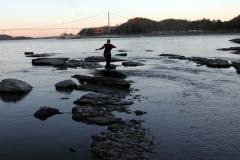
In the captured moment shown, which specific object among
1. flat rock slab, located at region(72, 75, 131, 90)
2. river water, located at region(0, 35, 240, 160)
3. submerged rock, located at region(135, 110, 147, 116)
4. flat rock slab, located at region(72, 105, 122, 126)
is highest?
flat rock slab, located at region(72, 75, 131, 90)

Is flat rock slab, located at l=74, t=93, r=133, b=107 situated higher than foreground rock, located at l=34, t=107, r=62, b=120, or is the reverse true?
flat rock slab, located at l=74, t=93, r=133, b=107

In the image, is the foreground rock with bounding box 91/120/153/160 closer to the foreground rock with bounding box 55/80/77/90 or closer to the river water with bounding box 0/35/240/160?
the river water with bounding box 0/35/240/160

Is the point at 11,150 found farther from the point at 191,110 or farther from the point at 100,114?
the point at 191,110

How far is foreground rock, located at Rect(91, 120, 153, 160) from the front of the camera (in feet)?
45.9

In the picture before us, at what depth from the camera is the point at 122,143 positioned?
49.8 ft

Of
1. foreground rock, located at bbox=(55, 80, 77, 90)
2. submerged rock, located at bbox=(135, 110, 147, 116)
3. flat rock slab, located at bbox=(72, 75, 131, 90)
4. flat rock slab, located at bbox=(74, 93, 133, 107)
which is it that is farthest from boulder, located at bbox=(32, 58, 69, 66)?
submerged rock, located at bbox=(135, 110, 147, 116)

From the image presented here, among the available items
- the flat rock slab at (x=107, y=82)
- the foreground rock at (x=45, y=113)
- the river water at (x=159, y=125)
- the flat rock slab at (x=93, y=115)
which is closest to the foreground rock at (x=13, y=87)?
the river water at (x=159, y=125)

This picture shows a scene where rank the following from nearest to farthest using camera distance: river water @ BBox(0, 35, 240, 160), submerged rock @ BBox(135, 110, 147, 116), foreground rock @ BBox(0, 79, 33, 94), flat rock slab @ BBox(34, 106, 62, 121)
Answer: river water @ BBox(0, 35, 240, 160)
flat rock slab @ BBox(34, 106, 62, 121)
submerged rock @ BBox(135, 110, 147, 116)
foreground rock @ BBox(0, 79, 33, 94)

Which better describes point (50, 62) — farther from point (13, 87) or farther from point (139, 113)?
point (139, 113)

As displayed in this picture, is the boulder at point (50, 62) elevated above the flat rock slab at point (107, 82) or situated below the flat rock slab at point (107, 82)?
below

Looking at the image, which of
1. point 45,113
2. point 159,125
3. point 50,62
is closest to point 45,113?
point 45,113

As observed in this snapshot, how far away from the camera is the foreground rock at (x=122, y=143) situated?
45.9 ft

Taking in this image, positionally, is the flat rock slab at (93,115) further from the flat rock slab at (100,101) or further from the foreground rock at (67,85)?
the foreground rock at (67,85)

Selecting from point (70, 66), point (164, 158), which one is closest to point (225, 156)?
point (164, 158)
